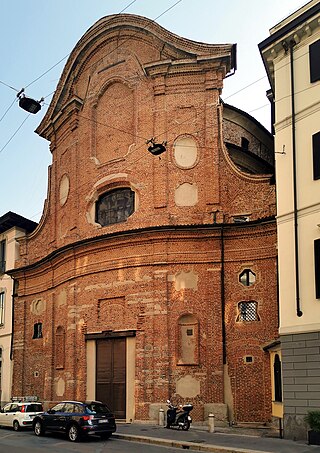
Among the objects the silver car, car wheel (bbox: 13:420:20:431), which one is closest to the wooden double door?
the silver car

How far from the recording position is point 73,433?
22.0 metres

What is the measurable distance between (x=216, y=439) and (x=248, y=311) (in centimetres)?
703

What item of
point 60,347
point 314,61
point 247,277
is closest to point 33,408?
point 60,347

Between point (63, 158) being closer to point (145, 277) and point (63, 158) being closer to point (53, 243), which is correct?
point (53, 243)

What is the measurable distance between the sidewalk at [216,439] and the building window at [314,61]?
1138 centimetres

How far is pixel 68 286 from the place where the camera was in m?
31.9

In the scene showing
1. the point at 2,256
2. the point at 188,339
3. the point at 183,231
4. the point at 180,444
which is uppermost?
the point at 2,256

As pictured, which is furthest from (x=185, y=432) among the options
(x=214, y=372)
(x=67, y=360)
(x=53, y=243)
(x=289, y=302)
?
(x=53, y=243)

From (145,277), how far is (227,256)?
377cm

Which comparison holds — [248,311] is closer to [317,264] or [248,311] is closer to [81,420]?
[317,264]

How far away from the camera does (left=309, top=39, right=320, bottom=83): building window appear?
2052 centimetres

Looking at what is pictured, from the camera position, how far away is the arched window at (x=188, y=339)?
88.5ft

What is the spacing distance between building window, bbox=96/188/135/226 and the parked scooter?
956cm

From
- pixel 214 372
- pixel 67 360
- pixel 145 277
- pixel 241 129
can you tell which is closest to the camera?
pixel 214 372
